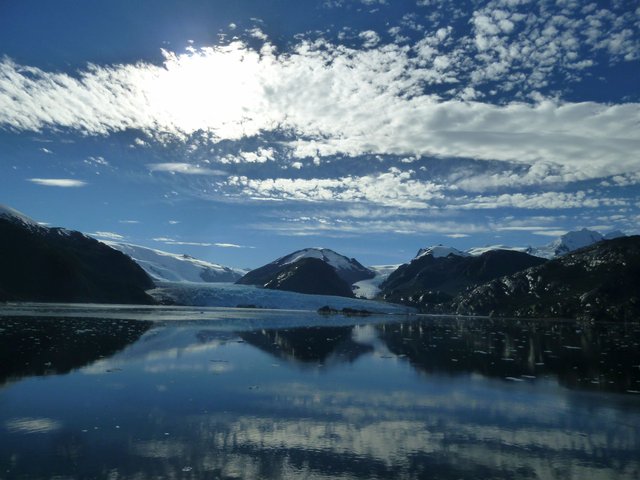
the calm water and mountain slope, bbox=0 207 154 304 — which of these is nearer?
the calm water

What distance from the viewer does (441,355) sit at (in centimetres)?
4753

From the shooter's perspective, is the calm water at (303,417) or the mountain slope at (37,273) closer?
the calm water at (303,417)

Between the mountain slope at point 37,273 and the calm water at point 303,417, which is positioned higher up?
the mountain slope at point 37,273

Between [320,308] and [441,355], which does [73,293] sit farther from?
[441,355]

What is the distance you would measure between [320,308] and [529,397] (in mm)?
158936

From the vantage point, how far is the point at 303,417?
2112cm

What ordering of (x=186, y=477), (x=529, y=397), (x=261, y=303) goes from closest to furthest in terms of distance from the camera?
1. (x=186, y=477)
2. (x=529, y=397)
3. (x=261, y=303)

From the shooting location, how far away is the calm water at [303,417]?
1511 cm

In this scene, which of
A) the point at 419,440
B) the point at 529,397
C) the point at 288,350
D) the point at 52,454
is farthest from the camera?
the point at 288,350

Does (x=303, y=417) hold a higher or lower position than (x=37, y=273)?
lower

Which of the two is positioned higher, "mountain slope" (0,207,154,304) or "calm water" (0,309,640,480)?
"mountain slope" (0,207,154,304)

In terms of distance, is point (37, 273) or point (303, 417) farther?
point (37, 273)

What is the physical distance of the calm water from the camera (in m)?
15.1

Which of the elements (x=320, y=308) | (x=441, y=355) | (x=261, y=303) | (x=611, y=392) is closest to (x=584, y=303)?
(x=320, y=308)
